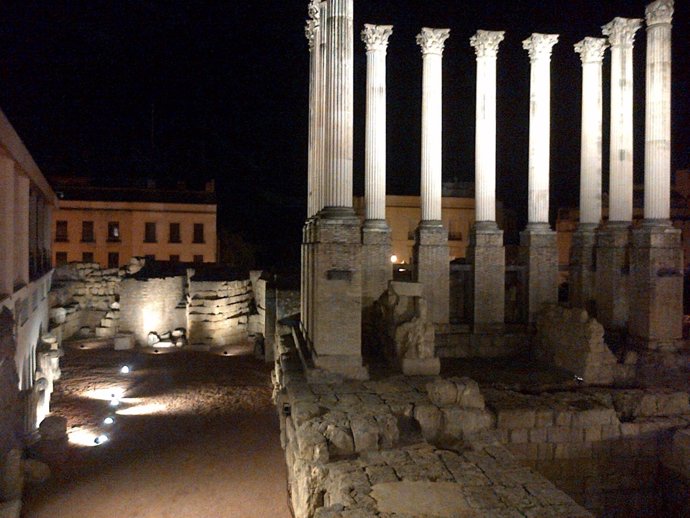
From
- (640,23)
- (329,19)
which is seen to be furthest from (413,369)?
(640,23)

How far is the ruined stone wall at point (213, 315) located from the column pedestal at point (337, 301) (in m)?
11.9

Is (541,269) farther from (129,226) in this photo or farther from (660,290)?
(129,226)

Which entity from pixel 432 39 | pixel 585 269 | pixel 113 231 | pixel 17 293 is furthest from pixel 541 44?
pixel 113 231

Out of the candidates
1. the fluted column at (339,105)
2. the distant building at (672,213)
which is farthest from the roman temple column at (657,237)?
the distant building at (672,213)

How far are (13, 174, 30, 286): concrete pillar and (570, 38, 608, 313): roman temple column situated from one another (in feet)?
46.8

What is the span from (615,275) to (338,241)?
26.9ft

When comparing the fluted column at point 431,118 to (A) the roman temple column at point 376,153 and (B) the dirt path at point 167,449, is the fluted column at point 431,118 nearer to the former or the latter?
(A) the roman temple column at point 376,153

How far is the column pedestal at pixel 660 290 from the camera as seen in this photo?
13469 mm

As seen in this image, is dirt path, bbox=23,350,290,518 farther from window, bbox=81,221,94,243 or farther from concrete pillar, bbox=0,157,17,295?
window, bbox=81,221,94,243

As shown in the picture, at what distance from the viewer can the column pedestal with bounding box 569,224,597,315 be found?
15531mm

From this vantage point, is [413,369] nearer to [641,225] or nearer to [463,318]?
[463,318]

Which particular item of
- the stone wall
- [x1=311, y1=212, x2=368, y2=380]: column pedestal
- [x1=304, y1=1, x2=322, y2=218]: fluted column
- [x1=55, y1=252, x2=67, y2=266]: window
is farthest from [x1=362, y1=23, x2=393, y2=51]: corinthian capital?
[x1=55, y1=252, x2=67, y2=266]: window

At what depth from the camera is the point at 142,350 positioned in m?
20.9

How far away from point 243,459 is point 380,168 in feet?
25.8
